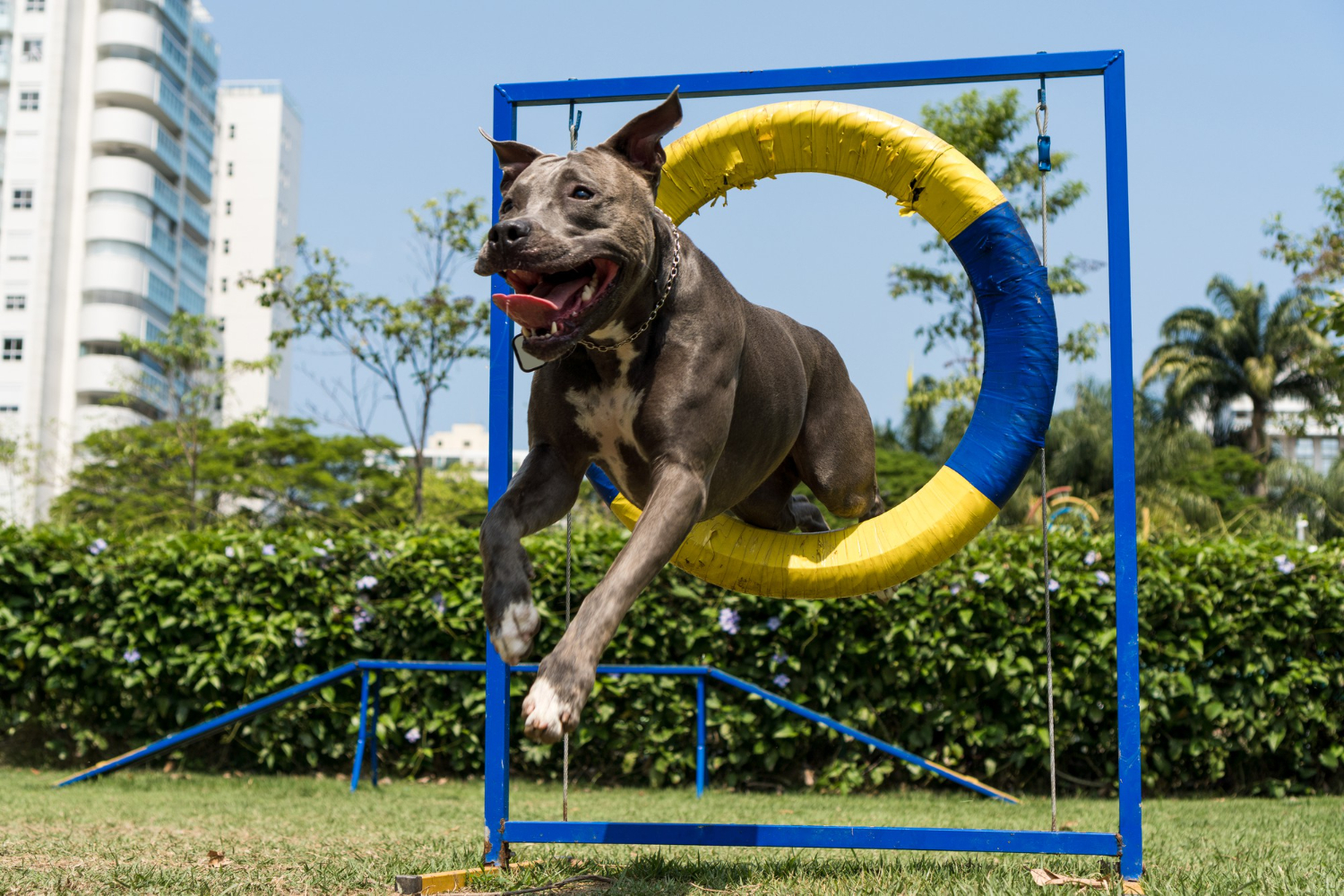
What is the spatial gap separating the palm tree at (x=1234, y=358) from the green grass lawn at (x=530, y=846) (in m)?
34.7

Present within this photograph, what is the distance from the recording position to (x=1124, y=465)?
4.21 m

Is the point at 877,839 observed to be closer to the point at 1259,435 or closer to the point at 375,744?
the point at 375,744

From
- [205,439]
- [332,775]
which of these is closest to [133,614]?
[332,775]

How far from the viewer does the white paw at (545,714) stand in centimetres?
259

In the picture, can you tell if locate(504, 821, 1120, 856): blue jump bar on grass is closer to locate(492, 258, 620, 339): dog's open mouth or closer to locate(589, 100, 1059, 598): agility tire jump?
locate(589, 100, 1059, 598): agility tire jump

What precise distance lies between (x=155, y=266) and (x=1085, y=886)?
171ft

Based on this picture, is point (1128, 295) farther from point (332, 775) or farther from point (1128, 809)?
point (332, 775)

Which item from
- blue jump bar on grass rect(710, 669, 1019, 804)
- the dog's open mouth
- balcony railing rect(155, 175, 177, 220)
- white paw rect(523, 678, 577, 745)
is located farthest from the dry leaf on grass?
balcony railing rect(155, 175, 177, 220)

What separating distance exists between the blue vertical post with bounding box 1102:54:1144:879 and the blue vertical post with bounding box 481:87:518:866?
2.22 meters

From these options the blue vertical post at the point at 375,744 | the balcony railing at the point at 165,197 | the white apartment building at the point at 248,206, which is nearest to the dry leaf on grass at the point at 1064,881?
the blue vertical post at the point at 375,744

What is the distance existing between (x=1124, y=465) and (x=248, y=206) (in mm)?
68759

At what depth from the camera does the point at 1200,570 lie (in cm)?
818

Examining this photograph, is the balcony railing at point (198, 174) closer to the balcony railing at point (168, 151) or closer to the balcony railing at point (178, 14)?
the balcony railing at point (168, 151)

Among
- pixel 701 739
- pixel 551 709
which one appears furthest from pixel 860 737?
pixel 551 709
